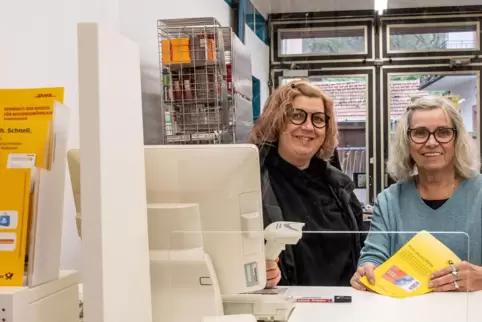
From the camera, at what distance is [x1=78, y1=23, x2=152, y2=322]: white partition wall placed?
102 centimetres

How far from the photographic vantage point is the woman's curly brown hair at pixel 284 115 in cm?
208

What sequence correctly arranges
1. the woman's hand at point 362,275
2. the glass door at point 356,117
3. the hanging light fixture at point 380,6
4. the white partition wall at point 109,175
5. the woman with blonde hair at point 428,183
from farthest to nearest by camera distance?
the hanging light fixture at point 380,6 < the glass door at point 356,117 < the woman with blonde hair at point 428,183 < the woman's hand at point 362,275 < the white partition wall at point 109,175

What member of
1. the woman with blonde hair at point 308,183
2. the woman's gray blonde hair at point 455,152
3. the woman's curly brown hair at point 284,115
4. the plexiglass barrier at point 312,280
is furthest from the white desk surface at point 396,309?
the woman's curly brown hair at point 284,115

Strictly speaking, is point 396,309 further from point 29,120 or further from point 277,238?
point 29,120

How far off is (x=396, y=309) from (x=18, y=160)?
1.20 m

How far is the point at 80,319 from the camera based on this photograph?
1305 millimetres

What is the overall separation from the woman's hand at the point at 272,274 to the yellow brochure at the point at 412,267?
0.34m

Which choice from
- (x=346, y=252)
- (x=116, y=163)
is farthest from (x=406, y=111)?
(x=116, y=163)

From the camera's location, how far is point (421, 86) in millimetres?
2869

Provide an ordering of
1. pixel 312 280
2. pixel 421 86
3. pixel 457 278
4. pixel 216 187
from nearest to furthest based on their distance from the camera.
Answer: pixel 216 187, pixel 457 278, pixel 312 280, pixel 421 86

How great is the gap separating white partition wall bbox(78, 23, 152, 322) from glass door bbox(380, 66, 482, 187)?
174 centimetres

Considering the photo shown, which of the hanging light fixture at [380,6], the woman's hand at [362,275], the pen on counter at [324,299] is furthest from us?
the hanging light fixture at [380,6]

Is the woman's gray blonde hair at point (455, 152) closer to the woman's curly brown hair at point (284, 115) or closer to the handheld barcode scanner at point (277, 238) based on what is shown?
the woman's curly brown hair at point (284, 115)

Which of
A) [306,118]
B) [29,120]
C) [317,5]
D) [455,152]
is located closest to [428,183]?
[455,152]
